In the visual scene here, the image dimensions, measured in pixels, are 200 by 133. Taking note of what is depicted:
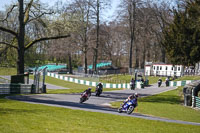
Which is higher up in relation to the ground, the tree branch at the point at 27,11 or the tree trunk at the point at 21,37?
the tree branch at the point at 27,11

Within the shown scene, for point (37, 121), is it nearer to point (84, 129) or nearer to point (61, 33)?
point (84, 129)

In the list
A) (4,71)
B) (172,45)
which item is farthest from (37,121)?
(172,45)

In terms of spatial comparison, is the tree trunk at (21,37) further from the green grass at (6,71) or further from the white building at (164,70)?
the white building at (164,70)

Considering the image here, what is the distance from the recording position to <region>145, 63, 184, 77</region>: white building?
5081 centimetres

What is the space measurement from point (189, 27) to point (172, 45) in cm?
312

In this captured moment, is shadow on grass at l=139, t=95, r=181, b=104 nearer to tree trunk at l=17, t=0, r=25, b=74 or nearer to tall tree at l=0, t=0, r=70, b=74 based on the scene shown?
tree trunk at l=17, t=0, r=25, b=74

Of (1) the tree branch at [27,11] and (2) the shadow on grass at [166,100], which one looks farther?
(2) the shadow on grass at [166,100]

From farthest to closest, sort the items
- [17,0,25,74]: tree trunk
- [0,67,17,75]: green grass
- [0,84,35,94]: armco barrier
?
[0,67,17,75]: green grass → [0,84,35,94]: armco barrier → [17,0,25,74]: tree trunk

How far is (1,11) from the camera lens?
25.7m

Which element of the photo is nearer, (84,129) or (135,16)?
(84,129)

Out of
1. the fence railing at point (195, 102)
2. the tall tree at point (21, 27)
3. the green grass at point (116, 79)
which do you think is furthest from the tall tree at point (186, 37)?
the green grass at point (116, 79)

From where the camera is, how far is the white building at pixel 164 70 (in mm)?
50812

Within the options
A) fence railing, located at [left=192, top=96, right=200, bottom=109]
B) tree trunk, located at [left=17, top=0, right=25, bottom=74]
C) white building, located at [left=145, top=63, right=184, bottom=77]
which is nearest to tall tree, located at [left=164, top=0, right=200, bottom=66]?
fence railing, located at [left=192, top=96, right=200, bottom=109]

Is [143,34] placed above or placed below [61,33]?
above
